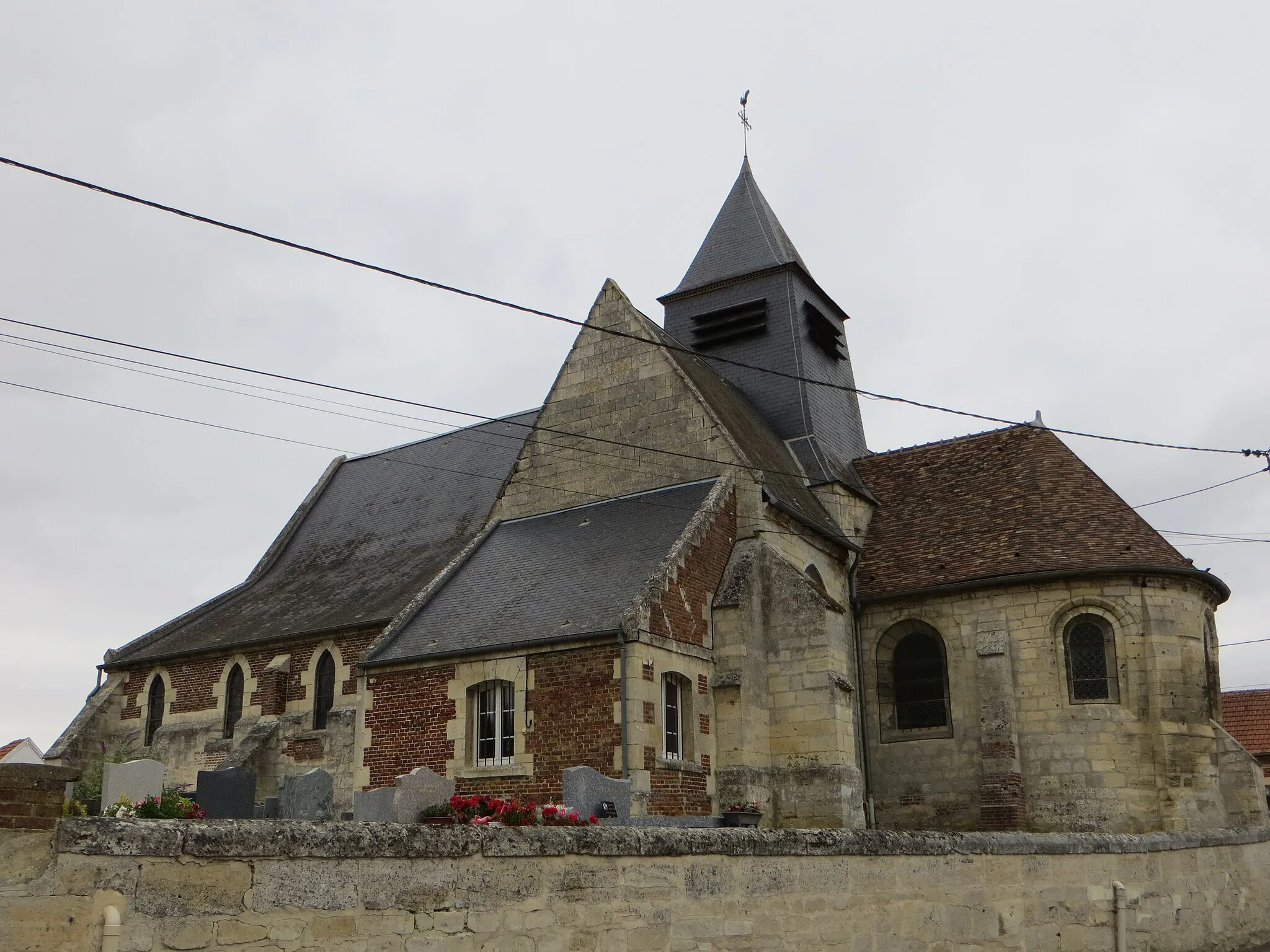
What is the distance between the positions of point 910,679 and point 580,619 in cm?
694

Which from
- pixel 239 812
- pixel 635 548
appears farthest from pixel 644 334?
pixel 239 812

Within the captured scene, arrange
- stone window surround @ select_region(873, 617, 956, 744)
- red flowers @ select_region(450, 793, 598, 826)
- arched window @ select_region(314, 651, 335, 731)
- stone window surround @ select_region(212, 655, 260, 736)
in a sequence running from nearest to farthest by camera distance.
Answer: red flowers @ select_region(450, 793, 598, 826) < stone window surround @ select_region(873, 617, 956, 744) < arched window @ select_region(314, 651, 335, 731) < stone window surround @ select_region(212, 655, 260, 736)

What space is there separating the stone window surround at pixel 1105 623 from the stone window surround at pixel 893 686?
179cm

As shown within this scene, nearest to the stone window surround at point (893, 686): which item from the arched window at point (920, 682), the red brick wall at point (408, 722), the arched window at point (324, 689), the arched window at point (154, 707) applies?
the arched window at point (920, 682)

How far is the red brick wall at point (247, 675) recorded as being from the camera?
22078 millimetres

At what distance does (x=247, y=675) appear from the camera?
Result: 78.3ft

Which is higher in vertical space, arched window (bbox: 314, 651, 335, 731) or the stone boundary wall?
arched window (bbox: 314, 651, 335, 731)

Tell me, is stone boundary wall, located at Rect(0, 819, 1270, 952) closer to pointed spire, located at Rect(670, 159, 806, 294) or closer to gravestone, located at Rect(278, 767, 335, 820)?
gravestone, located at Rect(278, 767, 335, 820)

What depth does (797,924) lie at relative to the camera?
8016mm

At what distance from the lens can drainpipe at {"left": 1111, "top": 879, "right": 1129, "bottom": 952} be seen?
34.1ft

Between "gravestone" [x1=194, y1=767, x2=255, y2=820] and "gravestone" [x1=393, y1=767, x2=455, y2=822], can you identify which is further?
"gravestone" [x1=194, y1=767, x2=255, y2=820]

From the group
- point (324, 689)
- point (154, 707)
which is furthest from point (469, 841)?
point (154, 707)

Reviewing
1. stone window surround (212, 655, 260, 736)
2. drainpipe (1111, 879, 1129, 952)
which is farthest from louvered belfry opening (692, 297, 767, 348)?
drainpipe (1111, 879, 1129, 952)

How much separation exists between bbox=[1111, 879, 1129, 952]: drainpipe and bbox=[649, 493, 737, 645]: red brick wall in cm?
681
